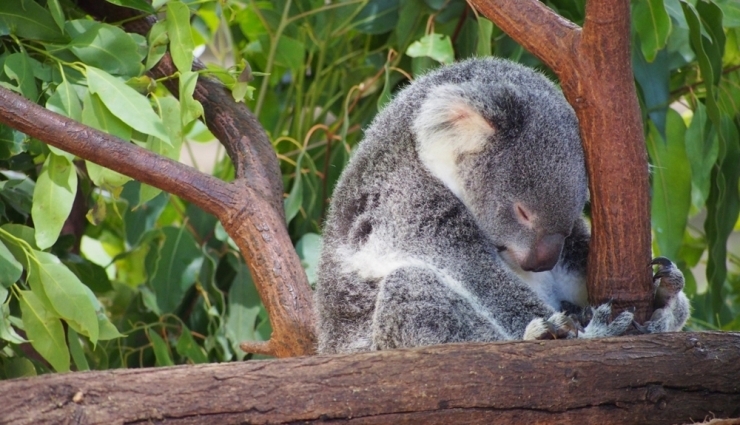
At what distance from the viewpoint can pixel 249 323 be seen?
3.55 meters

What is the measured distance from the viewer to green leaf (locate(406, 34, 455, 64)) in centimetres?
328

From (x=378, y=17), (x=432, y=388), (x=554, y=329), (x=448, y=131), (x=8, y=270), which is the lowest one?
(x=554, y=329)

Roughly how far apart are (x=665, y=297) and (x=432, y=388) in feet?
3.08

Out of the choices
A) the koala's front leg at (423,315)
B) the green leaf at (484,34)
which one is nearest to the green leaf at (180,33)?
the koala's front leg at (423,315)

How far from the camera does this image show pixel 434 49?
3295mm

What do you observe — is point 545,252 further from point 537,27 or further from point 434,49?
point 434,49

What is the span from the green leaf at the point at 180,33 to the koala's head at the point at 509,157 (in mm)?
768

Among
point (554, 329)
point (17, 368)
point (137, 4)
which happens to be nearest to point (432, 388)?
point (554, 329)

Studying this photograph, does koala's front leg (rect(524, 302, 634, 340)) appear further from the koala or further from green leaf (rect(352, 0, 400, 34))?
green leaf (rect(352, 0, 400, 34))

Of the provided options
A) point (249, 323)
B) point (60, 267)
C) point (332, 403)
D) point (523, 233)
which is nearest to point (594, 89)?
point (523, 233)

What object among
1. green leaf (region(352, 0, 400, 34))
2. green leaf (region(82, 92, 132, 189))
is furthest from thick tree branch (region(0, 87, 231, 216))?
green leaf (region(352, 0, 400, 34))

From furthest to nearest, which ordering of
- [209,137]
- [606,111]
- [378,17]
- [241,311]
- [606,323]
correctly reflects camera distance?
[209,137] < [378,17] < [241,311] < [606,323] < [606,111]

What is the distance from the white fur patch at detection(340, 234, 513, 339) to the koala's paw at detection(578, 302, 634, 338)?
0.27 metres

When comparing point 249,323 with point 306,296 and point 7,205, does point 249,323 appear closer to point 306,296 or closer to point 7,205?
point 306,296
